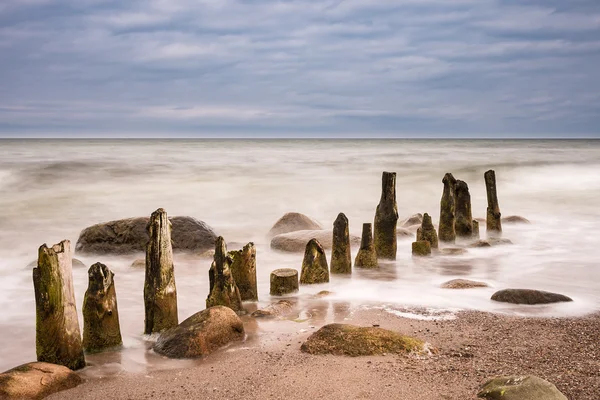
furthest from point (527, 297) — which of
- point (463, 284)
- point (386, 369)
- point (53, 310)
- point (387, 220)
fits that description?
point (53, 310)

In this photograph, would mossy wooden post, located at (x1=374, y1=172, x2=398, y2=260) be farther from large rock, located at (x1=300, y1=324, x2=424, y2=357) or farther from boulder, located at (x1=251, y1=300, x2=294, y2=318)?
large rock, located at (x1=300, y1=324, x2=424, y2=357)

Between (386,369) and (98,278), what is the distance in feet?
8.75

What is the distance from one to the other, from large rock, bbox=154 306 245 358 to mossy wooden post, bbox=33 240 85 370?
0.82 meters

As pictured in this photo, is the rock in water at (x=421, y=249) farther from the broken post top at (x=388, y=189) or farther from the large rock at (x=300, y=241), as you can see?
the large rock at (x=300, y=241)

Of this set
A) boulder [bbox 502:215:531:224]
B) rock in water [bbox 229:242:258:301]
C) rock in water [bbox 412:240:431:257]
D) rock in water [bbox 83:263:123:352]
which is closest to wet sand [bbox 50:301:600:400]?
rock in water [bbox 83:263:123:352]

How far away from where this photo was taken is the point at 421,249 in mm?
10164

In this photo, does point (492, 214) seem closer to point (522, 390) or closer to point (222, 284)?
point (222, 284)

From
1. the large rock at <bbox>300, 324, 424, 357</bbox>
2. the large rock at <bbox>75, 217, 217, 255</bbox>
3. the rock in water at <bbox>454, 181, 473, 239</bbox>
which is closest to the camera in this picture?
the large rock at <bbox>300, 324, 424, 357</bbox>

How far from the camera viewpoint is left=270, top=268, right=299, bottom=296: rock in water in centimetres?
751

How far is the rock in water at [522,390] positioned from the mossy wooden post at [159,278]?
3.14m

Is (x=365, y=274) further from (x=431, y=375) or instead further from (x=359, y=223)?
(x=359, y=223)

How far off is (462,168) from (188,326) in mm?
32805

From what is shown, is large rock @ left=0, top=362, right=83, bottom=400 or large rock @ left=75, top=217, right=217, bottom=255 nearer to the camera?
large rock @ left=0, top=362, right=83, bottom=400

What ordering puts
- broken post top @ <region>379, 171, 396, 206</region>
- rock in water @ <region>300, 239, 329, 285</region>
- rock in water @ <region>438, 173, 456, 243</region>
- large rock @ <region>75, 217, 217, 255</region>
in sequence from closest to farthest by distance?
rock in water @ <region>300, 239, 329, 285</region> → broken post top @ <region>379, 171, 396, 206</region> → large rock @ <region>75, 217, 217, 255</region> → rock in water @ <region>438, 173, 456, 243</region>
